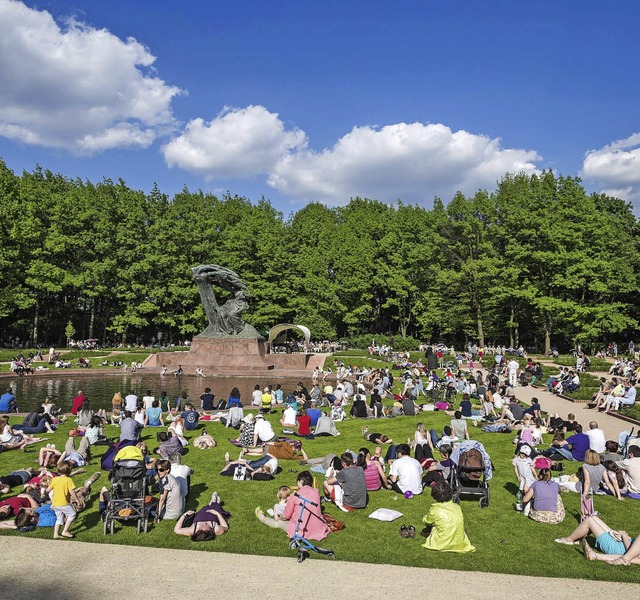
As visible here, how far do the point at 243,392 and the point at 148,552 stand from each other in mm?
21258

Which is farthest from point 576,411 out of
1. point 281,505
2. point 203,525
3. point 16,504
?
point 16,504

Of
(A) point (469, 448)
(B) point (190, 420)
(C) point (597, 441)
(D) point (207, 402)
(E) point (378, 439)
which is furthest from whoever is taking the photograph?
(D) point (207, 402)

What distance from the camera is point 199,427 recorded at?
1866 centimetres

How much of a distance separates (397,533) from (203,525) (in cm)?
328

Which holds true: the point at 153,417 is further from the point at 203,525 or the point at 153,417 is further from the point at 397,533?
the point at 397,533

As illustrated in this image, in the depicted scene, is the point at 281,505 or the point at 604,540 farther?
the point at 281,505

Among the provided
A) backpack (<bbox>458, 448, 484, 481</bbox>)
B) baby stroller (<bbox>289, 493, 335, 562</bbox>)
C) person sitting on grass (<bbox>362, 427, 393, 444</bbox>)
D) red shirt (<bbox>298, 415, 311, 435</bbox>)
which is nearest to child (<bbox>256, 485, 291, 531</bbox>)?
baby stroller (<bbox>289, 493, 335, 562</bbox>)

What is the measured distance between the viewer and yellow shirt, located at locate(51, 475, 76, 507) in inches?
364

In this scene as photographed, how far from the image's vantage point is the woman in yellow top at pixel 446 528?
8727 mm

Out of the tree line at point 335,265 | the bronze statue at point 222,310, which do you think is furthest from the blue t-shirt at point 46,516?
the tree line at point 335,265

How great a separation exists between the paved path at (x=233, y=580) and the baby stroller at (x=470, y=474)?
3103 millimetres

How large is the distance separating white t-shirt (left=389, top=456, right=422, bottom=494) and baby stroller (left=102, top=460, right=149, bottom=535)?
17.0 feet

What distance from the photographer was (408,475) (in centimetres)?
1167

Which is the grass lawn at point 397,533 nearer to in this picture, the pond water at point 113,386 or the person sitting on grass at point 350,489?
the person sitting on grass at point 350,489
